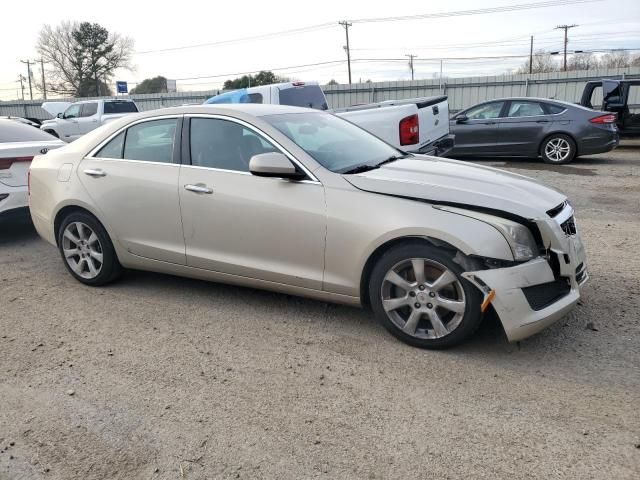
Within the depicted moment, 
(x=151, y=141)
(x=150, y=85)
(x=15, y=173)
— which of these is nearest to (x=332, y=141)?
(x=151, y=141)

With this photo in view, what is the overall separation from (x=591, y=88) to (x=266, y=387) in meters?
14.3

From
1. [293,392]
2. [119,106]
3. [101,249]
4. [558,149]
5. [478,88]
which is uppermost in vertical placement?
[478,88]

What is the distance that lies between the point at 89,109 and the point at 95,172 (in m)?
16.6

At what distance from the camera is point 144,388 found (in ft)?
10.9

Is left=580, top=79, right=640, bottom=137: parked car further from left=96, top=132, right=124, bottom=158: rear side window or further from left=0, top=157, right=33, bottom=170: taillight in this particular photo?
left=0, top=157, right=33, bottom=170: taillight

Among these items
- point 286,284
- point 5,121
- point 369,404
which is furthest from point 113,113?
point 369,404

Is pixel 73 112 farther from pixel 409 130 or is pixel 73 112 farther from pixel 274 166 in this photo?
pixel 274 166

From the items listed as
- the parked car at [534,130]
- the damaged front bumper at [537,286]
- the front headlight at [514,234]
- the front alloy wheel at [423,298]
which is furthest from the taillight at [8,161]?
the parked car at [534,130]

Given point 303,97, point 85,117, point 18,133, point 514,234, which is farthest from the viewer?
point 85,117

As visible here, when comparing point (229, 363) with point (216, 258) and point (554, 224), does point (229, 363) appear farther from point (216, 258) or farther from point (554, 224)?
point (554, 224)

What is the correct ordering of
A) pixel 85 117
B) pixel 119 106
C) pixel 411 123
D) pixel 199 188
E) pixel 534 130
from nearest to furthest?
pixel 199 188, pixel 411 123, pixel 534 130, pixel 85 117, pixel 119 106

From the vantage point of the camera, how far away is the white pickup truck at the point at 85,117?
63.6 feet

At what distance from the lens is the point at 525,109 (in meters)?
12.3

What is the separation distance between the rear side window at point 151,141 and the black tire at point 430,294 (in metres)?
1.98
